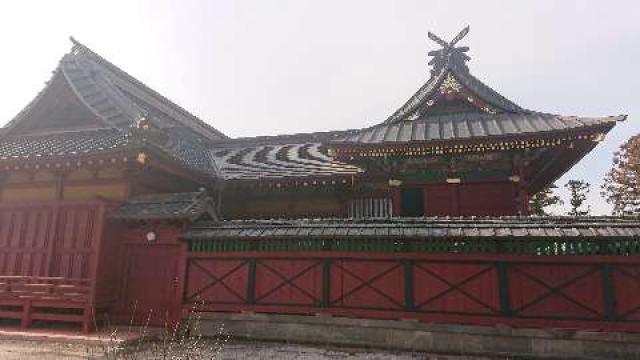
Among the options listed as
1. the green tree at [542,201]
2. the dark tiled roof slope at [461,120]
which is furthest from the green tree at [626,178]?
the dark tiled roof slope at [461,120]

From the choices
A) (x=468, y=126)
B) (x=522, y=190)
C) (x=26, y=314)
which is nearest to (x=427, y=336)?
(x=522, y=190)

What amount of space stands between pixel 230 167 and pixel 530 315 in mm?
12465

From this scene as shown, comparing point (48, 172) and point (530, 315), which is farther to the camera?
point (48, 172)

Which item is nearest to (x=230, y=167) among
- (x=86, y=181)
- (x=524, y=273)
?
(x=86, y=181)

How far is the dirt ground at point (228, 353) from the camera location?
28.8ft

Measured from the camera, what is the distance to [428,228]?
34.2 feet

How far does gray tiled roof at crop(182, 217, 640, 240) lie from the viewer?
9406 mm

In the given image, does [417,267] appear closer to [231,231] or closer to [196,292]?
[231,231]

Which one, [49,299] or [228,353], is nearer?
[228,353]

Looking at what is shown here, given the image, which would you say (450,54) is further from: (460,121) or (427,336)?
(427,336)

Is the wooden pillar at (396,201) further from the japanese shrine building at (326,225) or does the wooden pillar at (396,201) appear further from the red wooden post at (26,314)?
the red wooden post at (26,314)

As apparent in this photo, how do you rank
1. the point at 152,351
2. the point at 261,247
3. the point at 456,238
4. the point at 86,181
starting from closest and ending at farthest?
the point at 152,351 < the point at 456,238 < the point at 261,247 < the point at 86,181

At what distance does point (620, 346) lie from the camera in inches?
347

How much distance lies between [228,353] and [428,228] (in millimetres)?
5425
